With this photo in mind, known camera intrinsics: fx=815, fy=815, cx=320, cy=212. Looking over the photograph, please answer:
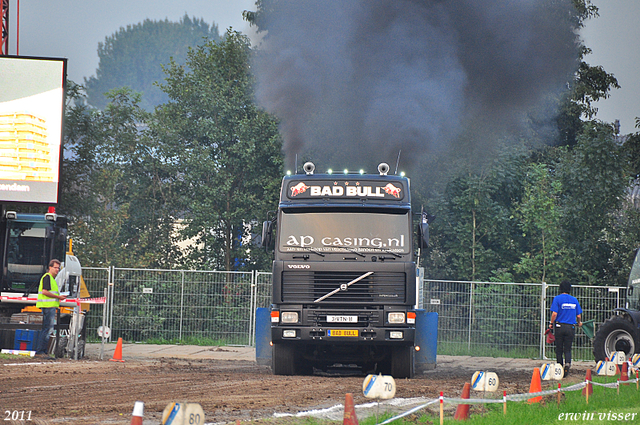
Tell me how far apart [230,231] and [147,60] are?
157345 millimetres

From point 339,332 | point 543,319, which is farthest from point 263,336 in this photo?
point 543,319

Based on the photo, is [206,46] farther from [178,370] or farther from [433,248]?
[178,370]

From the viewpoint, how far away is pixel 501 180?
26953 mm

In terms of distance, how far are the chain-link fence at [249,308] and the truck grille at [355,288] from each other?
846cm

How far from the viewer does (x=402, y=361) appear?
13594 millimetres

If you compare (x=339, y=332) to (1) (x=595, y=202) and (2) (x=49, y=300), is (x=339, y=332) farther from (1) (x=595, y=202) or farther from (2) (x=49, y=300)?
(1) (x=595, y=202)

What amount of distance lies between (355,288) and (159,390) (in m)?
3.65

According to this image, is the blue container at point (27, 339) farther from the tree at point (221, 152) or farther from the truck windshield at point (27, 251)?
the tree at point (221, 152)

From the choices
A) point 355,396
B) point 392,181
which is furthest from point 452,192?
point 355,396

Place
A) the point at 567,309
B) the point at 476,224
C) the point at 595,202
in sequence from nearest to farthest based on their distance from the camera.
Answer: the point at 567,309 < the point at 595,202 < the point at 476,224

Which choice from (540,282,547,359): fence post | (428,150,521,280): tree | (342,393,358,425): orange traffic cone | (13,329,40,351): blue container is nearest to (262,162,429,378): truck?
(13,329,40,351): blue container

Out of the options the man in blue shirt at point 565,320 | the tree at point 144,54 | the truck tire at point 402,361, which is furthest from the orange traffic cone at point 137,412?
the tree at point 144,54

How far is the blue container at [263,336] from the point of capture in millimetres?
14211

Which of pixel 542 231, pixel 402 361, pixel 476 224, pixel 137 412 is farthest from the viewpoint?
pixel 476 224
